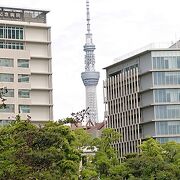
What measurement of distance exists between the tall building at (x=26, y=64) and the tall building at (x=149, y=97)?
Answer: 1322cm

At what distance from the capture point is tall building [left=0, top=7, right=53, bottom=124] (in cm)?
7256

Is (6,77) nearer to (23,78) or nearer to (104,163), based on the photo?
(23,78)

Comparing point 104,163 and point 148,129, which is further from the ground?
point 148,129

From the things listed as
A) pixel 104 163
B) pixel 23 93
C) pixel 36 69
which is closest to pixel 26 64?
pixel 36 69

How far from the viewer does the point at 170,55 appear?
8025cm

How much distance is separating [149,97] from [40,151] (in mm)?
Result: 44452


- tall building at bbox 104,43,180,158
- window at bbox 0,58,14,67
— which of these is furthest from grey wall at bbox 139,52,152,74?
window at bbox 0,58,14,67

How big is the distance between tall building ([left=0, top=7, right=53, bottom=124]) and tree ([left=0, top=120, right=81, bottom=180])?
28.9 metres

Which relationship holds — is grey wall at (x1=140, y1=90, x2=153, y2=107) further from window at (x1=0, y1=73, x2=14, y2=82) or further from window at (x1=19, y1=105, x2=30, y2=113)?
window at (x1=0, y1=73, x2=14, y2=82)

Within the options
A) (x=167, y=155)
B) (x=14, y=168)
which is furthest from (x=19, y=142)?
(x=167, y=155)

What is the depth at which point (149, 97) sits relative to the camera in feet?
265

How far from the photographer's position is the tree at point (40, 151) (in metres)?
33.2

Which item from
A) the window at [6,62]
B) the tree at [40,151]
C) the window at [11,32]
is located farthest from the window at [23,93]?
the tree at [40,151]

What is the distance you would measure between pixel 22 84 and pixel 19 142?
117 ft
